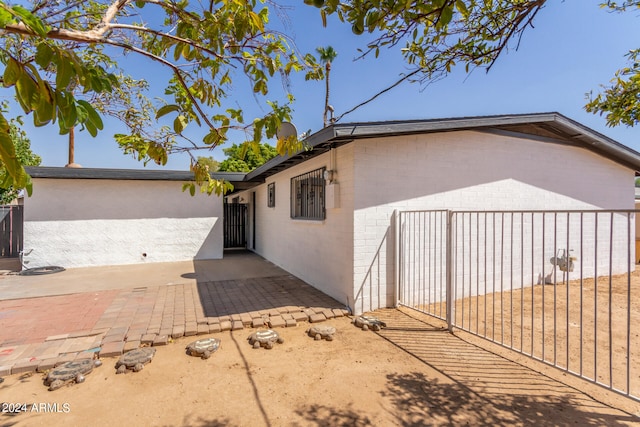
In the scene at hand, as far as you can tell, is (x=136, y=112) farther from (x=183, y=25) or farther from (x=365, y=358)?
(x=365, y=358)

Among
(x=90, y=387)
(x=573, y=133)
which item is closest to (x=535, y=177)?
(x=573, y=133)

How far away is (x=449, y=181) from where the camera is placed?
17.8ft

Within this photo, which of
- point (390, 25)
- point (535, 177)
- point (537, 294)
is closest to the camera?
point (390, 25)

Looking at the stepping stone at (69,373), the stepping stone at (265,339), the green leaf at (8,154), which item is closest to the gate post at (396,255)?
the stepping stone at (265,339)

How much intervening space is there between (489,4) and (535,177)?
15.2 ft

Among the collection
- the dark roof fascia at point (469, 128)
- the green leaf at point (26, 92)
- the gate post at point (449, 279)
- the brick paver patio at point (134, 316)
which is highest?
the dark roof fascia at point (469, 128)

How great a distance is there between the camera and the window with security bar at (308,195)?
6302 millimetres

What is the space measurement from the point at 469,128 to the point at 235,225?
34.0 ft

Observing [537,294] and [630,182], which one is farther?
[630,182]

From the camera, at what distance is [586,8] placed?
302 cm

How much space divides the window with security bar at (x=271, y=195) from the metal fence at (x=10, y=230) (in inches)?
331

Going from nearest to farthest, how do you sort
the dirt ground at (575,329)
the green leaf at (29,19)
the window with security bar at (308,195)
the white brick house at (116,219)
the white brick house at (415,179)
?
the green leaf at (29,19)
the dirt ground at (575,329)
the white brick house at (415,179)
the window with security bar at (308,195)
the white brick house at (116,219)

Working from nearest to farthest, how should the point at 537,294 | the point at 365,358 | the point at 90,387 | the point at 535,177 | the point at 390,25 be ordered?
the point at 390,25, the point at 90,387, the point at 365,358, the point at 537,294, the point at 535,177

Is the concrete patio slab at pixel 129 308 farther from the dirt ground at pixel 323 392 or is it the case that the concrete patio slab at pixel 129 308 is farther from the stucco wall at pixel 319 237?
the dirt ground at pixel 323 392
